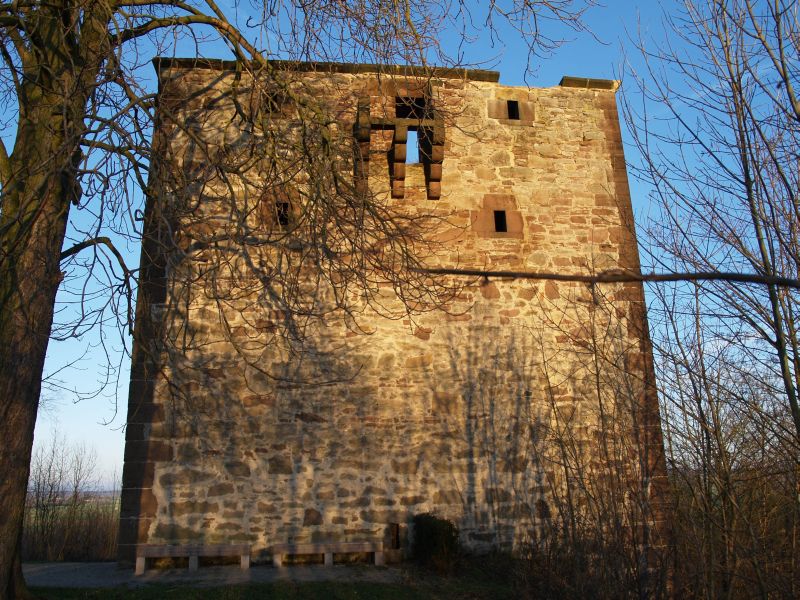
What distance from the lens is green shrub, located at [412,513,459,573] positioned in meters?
6.39

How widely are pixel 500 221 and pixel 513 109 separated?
65.2 inches

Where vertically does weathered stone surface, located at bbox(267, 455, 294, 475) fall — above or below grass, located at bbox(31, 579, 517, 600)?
above

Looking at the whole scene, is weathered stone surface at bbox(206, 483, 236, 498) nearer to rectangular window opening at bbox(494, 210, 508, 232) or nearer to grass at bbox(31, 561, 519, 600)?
grass at bbox(31, 561, 519, 600)

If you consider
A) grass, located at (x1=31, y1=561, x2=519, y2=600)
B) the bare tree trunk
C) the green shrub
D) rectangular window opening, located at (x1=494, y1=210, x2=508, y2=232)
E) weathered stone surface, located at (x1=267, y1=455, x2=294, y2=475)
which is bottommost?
grass, located at (x1=31, y1=561, x2=519, y2=600)

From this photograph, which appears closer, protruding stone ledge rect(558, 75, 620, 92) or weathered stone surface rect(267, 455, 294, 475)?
weathered stone surface rect(267, 455, 294, 475)

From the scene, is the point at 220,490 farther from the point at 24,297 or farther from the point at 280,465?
the point at 24,297

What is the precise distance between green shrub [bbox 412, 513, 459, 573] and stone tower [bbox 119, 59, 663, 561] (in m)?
0.30

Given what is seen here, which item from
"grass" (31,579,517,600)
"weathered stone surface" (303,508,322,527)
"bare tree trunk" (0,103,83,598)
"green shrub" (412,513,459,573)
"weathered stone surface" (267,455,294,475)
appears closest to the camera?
"bare tree trunk" (0,103,83,598)

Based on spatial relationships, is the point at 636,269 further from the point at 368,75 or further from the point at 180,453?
the point at 180,453

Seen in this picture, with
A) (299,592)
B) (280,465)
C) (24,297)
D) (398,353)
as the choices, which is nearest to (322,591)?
(299,592)

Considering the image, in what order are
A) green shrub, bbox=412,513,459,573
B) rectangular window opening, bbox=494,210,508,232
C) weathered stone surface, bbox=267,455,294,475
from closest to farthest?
1. green shrub, bbox=412,513,459,573
2. weathered stone surface, bbox=267,455,294,475
3. rectangular window opening, bbox=494,210,508,232

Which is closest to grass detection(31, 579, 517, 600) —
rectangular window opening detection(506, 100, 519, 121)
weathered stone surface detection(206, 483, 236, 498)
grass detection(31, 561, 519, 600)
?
grass detection(31, 561, 519, 600)

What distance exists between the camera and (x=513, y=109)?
8.55 m

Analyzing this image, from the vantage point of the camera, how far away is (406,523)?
6.90 metres
